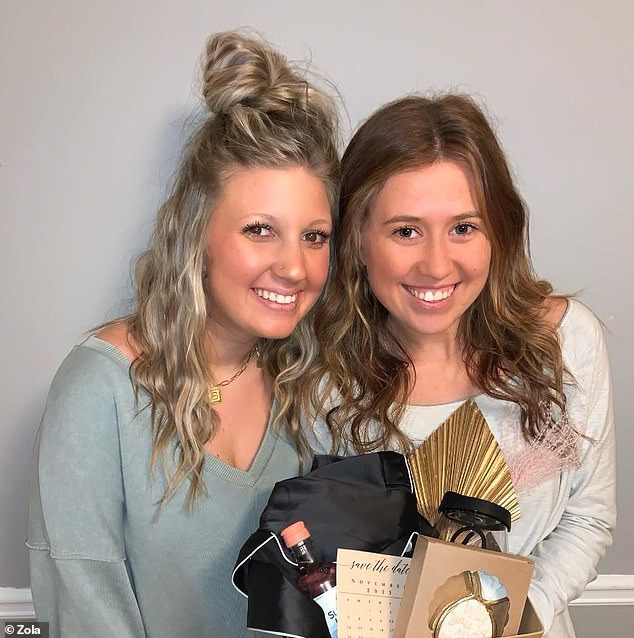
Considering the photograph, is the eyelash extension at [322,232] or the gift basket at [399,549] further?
the eyelash extension at [322,232]

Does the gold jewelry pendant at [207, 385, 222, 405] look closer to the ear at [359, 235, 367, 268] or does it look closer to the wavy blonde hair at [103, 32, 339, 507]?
the wavy blonde hair at [103, 32, 339, 507]

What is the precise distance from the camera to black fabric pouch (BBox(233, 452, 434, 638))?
1.03 meters

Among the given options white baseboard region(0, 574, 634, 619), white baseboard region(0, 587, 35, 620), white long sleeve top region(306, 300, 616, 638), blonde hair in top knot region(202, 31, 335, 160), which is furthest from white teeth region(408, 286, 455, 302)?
white baseboard region(0, 587, 35, 620)

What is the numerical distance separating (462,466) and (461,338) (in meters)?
0.42

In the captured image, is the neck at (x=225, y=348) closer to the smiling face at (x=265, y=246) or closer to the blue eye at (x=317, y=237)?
the smiling face at (x=265, y=246)

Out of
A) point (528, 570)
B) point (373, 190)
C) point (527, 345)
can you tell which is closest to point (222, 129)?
point (373, 190)

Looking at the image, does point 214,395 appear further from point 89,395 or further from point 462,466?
point 462,466

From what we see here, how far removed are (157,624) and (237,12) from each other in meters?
1.13

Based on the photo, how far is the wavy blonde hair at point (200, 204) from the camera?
1.21 metres

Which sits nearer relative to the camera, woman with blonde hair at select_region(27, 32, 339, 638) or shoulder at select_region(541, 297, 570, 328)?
woman with blonde hair at select_region(27, 32, 339, 638)

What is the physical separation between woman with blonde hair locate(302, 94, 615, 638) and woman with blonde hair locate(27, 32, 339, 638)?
0.37 ft

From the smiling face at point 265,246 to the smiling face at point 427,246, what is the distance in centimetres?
11

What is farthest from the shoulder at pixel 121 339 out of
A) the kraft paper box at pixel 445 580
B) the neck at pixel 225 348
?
the kraft paper box at pixel 445 580

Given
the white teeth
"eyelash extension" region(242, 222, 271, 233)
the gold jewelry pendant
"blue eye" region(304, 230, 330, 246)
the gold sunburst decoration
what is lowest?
the gold sunburst decoration
